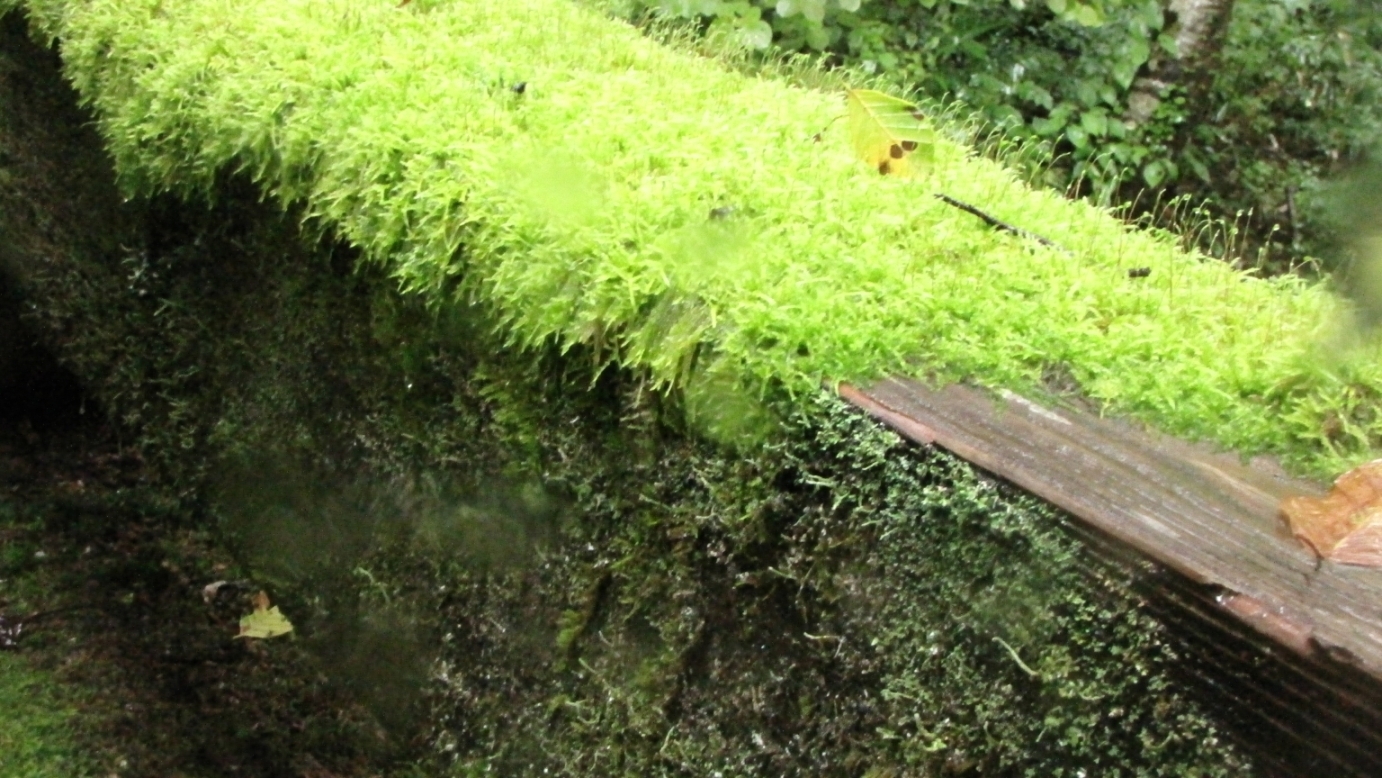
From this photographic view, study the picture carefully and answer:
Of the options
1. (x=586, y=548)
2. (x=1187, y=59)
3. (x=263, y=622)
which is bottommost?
(x=263, y=622)

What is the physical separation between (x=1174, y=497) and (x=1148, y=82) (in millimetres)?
5053

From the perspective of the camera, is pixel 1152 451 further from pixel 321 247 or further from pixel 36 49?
pixel 36 49

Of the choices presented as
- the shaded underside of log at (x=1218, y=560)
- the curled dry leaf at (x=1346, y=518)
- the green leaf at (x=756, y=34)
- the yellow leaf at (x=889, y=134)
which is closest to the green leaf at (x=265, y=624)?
the yellow leaf at (x=889, y=134)

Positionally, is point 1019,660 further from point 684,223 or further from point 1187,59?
point 1187,59

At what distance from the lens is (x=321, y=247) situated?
2.70 metres

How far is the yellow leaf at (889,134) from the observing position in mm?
2488

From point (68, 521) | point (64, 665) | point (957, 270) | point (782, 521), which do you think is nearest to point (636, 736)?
point (782, 521)

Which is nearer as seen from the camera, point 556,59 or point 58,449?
point 556,59

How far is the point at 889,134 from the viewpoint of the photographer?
2.51 meters

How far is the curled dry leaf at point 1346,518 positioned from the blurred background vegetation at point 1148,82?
3.56 m

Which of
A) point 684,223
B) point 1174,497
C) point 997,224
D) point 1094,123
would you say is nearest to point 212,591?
point 684,223

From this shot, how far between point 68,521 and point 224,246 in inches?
51.6

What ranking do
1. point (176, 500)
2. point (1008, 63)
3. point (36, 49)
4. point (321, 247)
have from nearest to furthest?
point (321, 247), point (176, 500), point (36, 49), point (1008, 63)

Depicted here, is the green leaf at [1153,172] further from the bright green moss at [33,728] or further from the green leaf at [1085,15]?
the bright green moss at [33,728]
